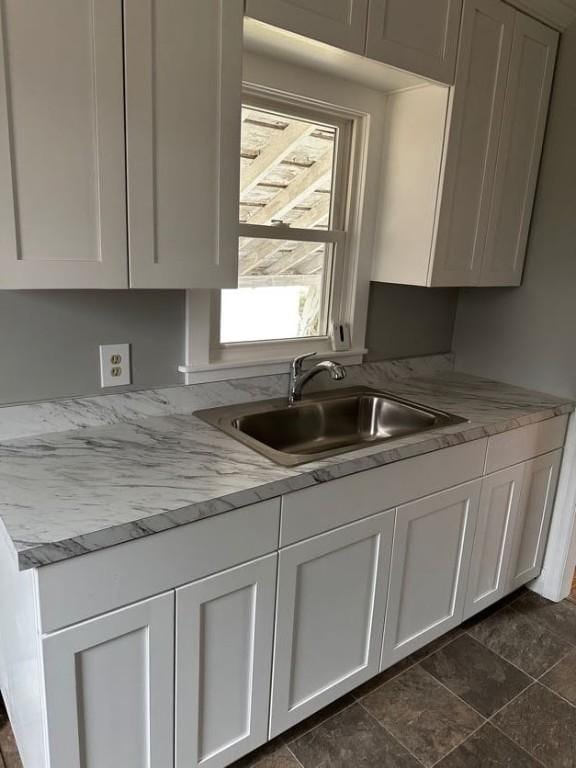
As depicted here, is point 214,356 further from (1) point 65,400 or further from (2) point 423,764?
(2) point 423,764

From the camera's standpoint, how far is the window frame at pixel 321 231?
1764 mm

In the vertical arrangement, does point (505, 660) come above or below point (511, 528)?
below

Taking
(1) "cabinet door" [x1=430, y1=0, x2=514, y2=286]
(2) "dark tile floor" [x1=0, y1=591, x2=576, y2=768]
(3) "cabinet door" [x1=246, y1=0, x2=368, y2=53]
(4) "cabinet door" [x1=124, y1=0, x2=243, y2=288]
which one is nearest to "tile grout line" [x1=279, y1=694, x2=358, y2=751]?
(2) "dark tile floor" [x1=0, y1=591, x2=576, y2=768]

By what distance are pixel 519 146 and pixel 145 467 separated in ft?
5.89

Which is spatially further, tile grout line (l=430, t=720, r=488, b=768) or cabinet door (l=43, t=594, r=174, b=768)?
tile grout line (l=430, t=720, r=488, b=768)

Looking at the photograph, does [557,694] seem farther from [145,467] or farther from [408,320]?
[145,467]

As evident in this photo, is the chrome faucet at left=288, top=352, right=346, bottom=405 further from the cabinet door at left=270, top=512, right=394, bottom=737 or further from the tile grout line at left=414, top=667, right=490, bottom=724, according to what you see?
the tile grout line at left=414, top=667, right=490, bottom=724

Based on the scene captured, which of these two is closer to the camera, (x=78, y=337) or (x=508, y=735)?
(x=78, y=337)

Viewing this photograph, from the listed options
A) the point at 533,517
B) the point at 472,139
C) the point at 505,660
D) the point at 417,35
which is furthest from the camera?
the point at 533,517

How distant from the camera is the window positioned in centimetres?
189

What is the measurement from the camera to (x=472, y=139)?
76.0 inches

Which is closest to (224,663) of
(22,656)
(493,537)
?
(22,656)

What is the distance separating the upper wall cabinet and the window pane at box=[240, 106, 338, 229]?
0.78 ft

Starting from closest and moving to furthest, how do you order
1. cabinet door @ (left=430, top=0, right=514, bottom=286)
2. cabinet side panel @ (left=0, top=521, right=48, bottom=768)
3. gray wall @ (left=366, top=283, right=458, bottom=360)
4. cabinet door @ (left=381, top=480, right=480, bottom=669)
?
1. cabinet side panel @ (left=0, top=521, right=48, bottom=768)
2. cabinet door @ (left=381, top=480, right=480, bottom=669)
3. cabinet door @ (left=430, top=0, right=514, bottom=286)
4. gray wall @ (left=366, top=283, right=458, bottom=360)
